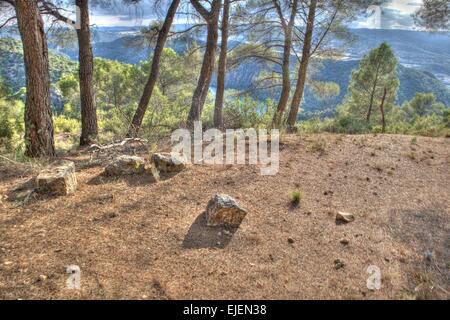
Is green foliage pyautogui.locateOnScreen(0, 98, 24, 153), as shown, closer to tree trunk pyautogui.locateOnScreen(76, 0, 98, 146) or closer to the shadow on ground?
tree trunk pyautogui.locateOnScreen(76, 0, 98, 146)

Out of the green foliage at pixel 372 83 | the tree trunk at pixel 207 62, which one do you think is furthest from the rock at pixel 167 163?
the green foliage at pixel 372 83

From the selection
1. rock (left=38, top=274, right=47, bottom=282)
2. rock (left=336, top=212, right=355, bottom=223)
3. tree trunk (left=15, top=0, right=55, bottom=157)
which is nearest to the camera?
rock (left=38, top=274, right=47, bottom=282)

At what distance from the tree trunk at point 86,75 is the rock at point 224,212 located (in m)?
3.52

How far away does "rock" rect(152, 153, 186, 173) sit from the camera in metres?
3.94

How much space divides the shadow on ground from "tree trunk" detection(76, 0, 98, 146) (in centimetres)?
354

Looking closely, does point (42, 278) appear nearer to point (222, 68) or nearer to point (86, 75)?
point (86, 75)

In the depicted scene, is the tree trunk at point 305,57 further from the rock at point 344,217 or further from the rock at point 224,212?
the rock at point 224,212

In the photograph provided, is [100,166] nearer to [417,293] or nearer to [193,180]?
[193,180]

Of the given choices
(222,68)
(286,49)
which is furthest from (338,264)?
(286,49)

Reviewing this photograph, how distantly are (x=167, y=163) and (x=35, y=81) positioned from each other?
2094 millimetres

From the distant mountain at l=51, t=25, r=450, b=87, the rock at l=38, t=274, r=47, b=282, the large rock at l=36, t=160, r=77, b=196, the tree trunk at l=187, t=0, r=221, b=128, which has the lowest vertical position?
the rock at l=38, t=274, r=47, b=282

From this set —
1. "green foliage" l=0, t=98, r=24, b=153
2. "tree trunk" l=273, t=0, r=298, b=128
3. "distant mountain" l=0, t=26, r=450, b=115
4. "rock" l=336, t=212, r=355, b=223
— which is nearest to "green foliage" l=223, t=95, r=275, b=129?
"tree trunk" l=273, t=0, r=298, b=128

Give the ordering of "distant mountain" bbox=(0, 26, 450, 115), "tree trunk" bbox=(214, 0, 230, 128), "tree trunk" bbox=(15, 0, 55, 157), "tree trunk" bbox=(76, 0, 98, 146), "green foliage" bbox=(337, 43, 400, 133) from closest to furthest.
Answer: "tree trunk" bbox=(15, 0, 55, 157), "tree trunk" bbox=(76, 0, 98, 146), "tree trunk" bbox=(214, 0, 230, 128), "green foliage" bbox=(337, 43, 400, 133), "distant mountain" bbox=(0, 26, 450, 115)

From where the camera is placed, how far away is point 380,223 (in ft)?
10.5
